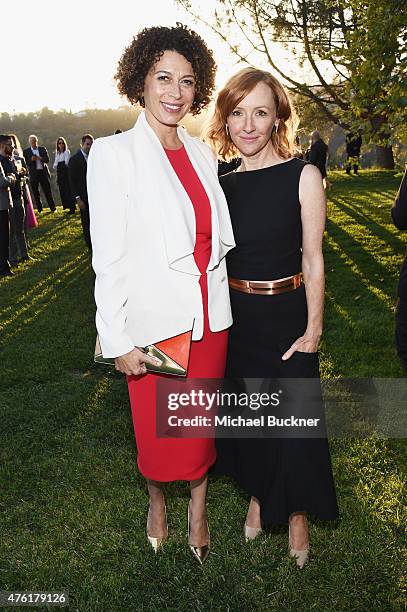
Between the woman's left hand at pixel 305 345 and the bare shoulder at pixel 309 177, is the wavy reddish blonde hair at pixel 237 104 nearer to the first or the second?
the bare shoulder at pixel 309 177

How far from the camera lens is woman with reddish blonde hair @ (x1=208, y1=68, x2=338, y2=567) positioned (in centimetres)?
251

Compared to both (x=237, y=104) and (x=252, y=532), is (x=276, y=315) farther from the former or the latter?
(x=252, y=532)

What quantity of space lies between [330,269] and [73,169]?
4530mm

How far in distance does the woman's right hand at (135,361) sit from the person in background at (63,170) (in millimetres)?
13581

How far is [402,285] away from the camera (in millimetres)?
3018

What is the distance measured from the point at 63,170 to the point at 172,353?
47.2ft

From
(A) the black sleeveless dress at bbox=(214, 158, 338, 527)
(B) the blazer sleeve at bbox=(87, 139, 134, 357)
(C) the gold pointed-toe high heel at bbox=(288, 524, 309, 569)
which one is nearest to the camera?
(B) the blazer sleeve at bbox=(87, 139, 134, 357)

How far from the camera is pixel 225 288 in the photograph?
262cm

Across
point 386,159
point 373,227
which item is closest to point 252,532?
point 373,227

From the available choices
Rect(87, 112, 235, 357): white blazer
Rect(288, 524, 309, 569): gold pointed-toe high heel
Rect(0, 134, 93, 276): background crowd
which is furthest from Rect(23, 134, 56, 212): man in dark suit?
Rect(288, 524, 309, 569): gold pointed-toe high heel

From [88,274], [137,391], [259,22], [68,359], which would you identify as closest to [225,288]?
[137,391]

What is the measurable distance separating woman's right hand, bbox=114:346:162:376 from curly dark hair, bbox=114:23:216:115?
1.15 metres

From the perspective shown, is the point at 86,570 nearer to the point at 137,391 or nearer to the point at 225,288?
the point at 137,391

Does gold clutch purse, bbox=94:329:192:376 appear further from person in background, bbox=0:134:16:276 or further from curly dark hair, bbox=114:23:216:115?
person in background, bbox=0:134:16:276
